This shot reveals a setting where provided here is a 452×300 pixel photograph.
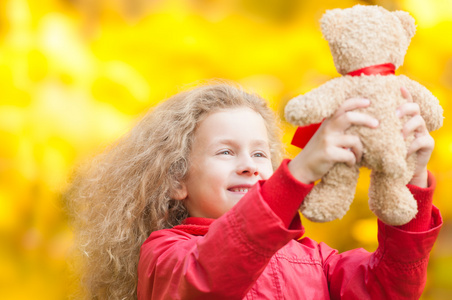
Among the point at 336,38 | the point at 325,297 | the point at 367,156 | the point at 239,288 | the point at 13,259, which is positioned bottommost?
the point at 13,259

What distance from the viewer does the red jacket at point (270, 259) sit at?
30.8 inches

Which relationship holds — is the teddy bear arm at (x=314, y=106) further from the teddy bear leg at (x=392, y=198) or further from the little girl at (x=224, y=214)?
the teddy bear leg at (x=392, y=198)

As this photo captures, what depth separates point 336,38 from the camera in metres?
0.78

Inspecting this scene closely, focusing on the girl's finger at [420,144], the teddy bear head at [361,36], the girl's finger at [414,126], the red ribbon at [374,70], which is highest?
the teddy bear head at [361,36]

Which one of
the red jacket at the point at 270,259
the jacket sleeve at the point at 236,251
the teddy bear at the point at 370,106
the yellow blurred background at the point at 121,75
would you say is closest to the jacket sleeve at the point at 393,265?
the red jacket at the point at 270,259

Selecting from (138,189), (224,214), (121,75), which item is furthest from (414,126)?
(121,75)

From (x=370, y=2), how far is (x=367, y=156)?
1.42 metres

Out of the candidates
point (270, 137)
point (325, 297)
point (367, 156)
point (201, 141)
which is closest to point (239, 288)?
point (367, 156)

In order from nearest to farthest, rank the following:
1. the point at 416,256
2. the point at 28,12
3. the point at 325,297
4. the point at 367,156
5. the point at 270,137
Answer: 1. the point at 367,156
2. the point at 416,256
3. the point at 325,297
4. the point at 270,137
5. the point at 28,12

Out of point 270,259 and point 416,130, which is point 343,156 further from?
point 270,259

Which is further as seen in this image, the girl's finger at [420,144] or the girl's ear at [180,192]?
the girl's ear at [180,192]

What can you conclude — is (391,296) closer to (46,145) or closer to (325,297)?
(325,297)

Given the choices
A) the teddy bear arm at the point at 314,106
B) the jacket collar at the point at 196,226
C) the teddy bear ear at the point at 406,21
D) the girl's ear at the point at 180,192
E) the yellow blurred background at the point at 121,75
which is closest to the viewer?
the teddy bear arm at the point at 314,106

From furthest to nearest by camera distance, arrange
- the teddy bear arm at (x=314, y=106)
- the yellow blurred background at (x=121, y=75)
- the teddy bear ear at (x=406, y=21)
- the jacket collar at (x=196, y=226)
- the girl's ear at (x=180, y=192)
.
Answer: the yellow blurred background at (x=121, y=75), the girl's ear at (x=180, y=192), the jacket collar at (x=196, y=226), the teddy bear ear at (x=406, y=21), the teddy bear arm at (x=314, y=106)
